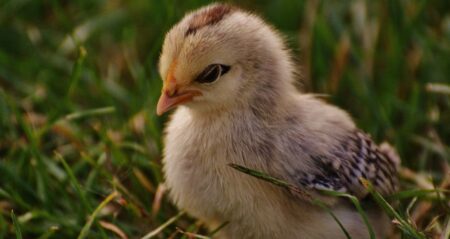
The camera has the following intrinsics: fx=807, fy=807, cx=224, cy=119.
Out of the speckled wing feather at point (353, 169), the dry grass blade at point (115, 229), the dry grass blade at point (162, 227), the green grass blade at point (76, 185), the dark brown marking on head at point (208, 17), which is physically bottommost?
the dry grass blade at point (115, 229)

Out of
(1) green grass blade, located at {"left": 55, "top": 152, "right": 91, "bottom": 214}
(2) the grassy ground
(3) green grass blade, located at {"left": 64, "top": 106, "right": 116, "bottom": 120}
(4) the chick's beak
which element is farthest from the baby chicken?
(3) green grass blade, located at {"left": 64, "top": 106, "right": 116, "bottom": 120}

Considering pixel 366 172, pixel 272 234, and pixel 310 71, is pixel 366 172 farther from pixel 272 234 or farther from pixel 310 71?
pixel 310 71

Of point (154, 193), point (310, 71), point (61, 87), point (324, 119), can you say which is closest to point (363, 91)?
point (310, 71)

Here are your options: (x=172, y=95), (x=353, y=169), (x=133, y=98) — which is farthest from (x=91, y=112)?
(x=353, y=169)

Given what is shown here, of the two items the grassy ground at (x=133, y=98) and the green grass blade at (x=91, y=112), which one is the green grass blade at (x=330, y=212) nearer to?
the grassy ground at (x=133, y=98)

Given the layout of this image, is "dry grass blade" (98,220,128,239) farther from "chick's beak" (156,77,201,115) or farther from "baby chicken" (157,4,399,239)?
"chick's beak" (156,77,201,115)

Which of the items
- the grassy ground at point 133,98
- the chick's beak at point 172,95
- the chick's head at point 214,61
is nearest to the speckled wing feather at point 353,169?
the grassy ground at point 133,98

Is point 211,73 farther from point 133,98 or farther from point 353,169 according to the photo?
point 133,98
